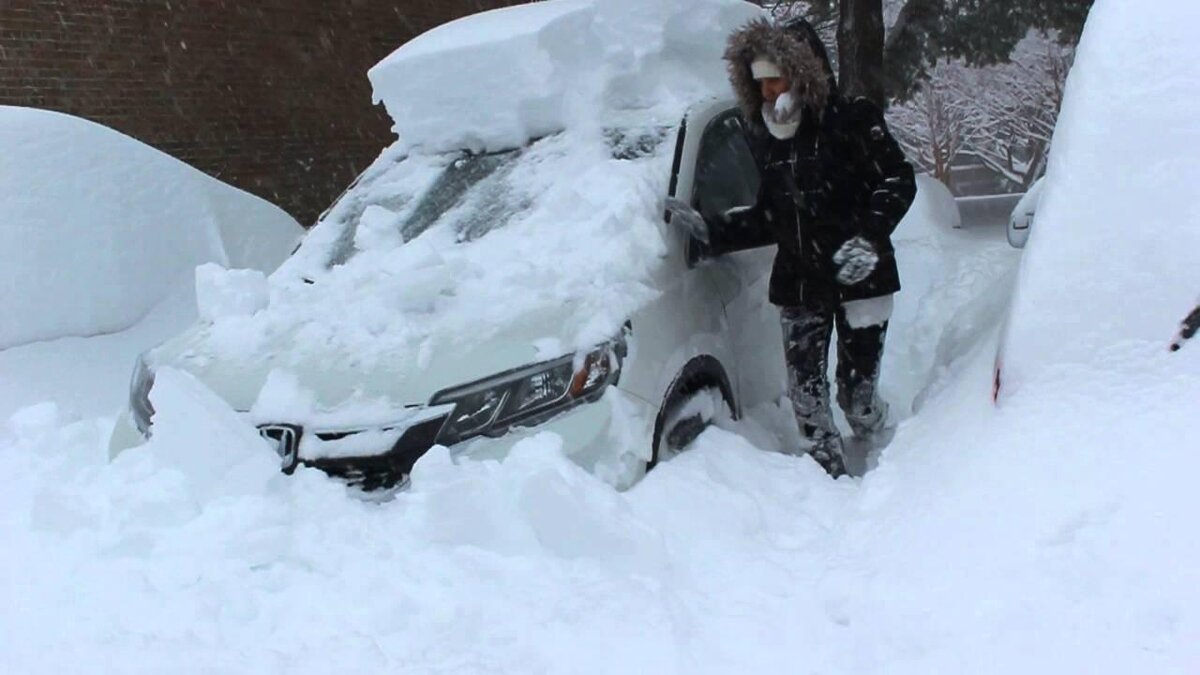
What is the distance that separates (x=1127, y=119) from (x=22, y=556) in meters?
3.17

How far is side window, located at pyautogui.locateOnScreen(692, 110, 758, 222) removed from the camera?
4.29 meters

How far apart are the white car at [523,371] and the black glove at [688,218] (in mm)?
70

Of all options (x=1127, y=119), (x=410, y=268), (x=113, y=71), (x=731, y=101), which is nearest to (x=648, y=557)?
(x=410, y=268)

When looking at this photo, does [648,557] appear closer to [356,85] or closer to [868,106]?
[868,106]

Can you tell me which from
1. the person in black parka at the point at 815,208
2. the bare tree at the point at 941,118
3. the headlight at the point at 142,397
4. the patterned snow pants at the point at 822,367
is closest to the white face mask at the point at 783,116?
the person in black parka at the point at 815,208

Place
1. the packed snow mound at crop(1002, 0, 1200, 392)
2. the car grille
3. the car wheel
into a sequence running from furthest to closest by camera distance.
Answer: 1. the car wheel
2. the car grille
3. the packed snow mound at crop(1002, 0, 1200, 392)

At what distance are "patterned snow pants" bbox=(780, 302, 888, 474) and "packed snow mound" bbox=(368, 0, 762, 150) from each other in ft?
3.32

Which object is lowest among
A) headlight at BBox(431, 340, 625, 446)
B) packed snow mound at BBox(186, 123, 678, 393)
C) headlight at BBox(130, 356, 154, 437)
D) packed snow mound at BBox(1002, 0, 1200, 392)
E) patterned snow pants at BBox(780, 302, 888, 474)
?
patterned snow pants at BBox(780, 302, 888, 474)

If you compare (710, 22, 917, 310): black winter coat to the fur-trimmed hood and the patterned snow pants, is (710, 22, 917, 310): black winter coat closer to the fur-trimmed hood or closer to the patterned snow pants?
the fur-trimmed hood

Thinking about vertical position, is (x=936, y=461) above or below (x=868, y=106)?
below

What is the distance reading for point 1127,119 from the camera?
9.11ft

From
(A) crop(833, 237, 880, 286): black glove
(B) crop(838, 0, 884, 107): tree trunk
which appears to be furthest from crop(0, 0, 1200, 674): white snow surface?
(B) crop(838, 0, 884, 107): tree trunk

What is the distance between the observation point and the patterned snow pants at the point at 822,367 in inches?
161

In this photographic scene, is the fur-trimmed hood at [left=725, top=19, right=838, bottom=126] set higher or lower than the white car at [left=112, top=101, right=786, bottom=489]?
higher
